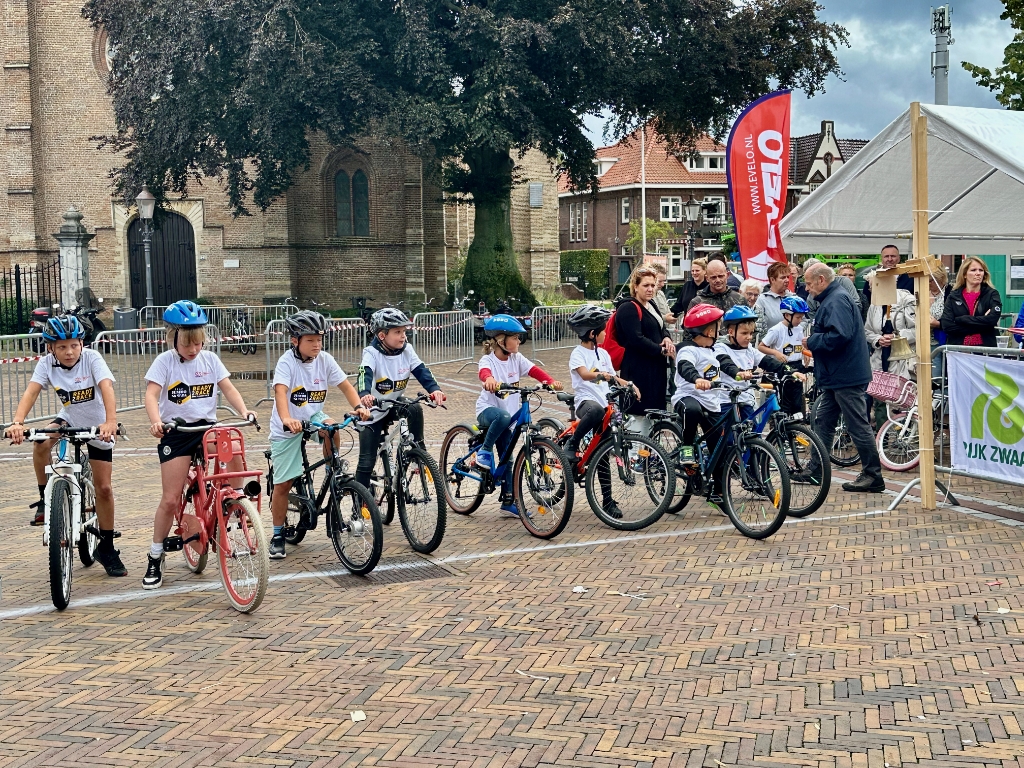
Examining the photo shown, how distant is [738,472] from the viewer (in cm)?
781

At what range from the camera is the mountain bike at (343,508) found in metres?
6.72

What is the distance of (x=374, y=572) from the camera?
705cm

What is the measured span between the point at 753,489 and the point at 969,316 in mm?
3773

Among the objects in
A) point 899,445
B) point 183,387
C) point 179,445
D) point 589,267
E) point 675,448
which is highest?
point 589,267

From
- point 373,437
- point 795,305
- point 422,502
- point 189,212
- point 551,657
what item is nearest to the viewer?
point 551,657

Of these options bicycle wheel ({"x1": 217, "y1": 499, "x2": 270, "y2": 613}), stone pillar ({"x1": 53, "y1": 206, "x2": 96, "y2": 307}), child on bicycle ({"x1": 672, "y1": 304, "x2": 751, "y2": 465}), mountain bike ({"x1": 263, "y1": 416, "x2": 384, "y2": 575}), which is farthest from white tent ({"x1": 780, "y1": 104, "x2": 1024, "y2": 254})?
stone pillar ({"x1": 53, "y1": 206, "x2": 96, "y2": 307})

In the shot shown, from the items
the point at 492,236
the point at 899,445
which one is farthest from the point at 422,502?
the point at 492,236

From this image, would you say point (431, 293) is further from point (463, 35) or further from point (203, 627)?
point (203, 627)

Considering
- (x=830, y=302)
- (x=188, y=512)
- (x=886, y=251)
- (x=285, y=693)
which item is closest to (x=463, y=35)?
(x=886, y=251)

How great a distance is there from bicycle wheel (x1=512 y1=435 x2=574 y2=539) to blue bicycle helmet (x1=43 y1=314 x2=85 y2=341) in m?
3.00

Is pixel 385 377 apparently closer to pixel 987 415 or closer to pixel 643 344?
pixel 643 344

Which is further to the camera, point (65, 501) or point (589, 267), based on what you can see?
point (589, 267)

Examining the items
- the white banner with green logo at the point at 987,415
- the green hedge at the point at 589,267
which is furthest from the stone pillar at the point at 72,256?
the green hedge at the point at 589,267

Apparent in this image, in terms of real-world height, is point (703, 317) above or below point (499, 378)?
above
